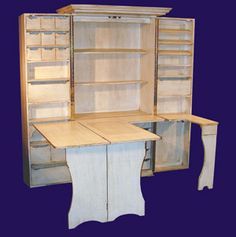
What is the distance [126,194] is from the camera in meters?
5.27

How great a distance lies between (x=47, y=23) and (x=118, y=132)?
195 centimetres

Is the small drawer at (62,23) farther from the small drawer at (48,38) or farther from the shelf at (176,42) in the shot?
the shelf at (176,42)

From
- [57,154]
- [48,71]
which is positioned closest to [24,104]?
[48,71]

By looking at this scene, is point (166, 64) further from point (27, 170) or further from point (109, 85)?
point (27, 170)

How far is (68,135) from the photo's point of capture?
5430 mm

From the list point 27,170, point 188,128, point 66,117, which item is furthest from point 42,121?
point 188,128

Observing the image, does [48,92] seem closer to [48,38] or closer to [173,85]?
[48,38]

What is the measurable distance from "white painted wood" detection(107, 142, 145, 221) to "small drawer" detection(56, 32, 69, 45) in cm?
196

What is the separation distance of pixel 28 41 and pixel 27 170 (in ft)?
6.36

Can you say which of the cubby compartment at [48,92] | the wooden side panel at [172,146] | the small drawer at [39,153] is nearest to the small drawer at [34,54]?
the cubby compartment at [48,92]

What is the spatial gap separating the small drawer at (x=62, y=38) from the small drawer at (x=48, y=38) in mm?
73

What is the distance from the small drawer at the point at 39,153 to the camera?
644cm

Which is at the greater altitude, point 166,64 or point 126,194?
point 166,64

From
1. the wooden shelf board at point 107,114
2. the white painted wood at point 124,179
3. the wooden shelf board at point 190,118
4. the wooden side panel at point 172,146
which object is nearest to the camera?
the white painted wood at point 124,179
